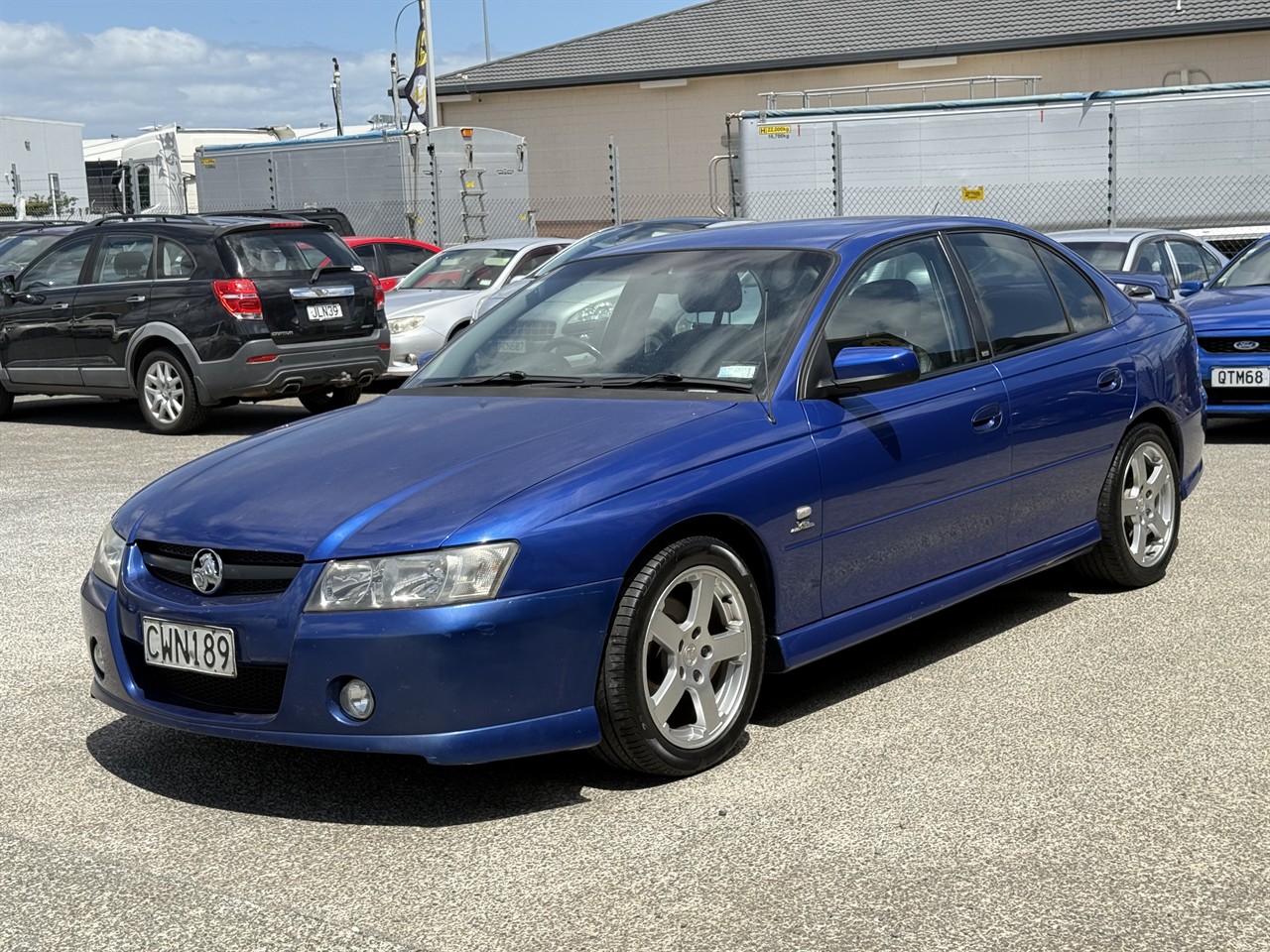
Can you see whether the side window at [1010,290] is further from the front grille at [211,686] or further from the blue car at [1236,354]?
the blue car at [1236,354]

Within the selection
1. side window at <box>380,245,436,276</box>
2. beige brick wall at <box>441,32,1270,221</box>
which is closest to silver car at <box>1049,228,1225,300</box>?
side window at <box>380,245,436,276</box>

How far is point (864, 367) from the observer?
15.9 feet

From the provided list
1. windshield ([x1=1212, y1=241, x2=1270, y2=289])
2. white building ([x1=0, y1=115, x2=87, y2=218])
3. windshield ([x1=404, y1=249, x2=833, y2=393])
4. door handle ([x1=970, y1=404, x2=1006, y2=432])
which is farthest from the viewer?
white building ([x1=0, y1=115, x2=87, y2=218])

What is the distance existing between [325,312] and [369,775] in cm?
853

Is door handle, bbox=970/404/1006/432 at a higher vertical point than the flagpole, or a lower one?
lower

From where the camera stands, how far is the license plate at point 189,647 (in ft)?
13.6

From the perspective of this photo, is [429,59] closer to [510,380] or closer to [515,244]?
[515,244]

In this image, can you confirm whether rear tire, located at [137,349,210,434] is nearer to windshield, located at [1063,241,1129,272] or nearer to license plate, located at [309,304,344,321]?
license plate, located at [309,304,344,321]

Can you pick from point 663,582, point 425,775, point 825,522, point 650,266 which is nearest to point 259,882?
point 425,775

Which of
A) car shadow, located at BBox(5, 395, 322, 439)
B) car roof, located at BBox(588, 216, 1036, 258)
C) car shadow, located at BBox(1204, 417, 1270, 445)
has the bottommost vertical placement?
car shadow, located at BBox(1204, 417, 1270, 445)

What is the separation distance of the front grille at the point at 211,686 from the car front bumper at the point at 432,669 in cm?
1

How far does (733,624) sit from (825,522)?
0.48 m

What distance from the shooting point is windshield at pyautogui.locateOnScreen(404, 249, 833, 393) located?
16.5ft

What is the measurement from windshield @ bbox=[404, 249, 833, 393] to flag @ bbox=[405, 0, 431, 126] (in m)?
25.4
